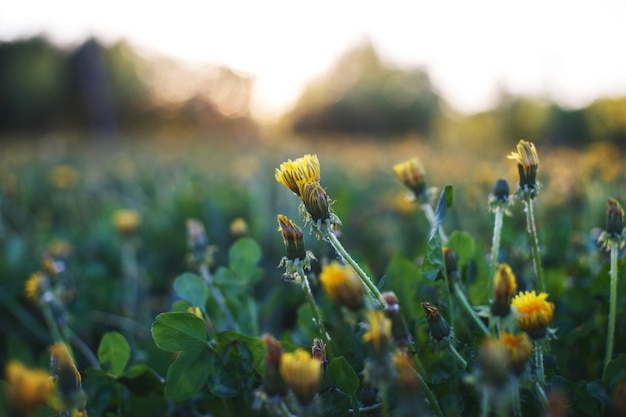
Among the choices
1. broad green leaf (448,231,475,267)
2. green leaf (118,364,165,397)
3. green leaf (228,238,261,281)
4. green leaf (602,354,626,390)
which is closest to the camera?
green leaf (602,354,626,390)

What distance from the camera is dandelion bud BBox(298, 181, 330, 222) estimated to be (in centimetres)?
90

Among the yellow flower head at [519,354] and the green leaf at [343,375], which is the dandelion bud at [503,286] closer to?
the yellow flower head at [519,354]

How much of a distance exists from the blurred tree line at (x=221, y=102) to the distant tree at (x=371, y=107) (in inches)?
1.8

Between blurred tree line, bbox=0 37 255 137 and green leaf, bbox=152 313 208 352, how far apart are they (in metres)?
26.6

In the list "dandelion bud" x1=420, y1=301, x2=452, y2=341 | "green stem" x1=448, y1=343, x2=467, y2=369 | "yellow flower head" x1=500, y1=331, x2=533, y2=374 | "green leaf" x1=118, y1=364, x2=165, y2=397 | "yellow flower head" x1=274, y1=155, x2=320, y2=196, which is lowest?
"green leaf" x1=118, y1=364, x2=165, y2=397

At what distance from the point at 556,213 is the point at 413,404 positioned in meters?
Answer: 2.02

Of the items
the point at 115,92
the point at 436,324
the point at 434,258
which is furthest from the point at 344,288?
the point at 115,92

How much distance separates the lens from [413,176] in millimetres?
1304

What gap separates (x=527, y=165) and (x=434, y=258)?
25cm

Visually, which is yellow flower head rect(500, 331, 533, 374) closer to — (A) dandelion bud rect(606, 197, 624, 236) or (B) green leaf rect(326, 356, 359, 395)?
(B) green leaf rect(326, 356, 359, 395)

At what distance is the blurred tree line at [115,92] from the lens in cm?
3150

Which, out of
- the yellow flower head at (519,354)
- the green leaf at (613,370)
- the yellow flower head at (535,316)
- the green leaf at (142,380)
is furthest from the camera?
the green leaf at (142,380)

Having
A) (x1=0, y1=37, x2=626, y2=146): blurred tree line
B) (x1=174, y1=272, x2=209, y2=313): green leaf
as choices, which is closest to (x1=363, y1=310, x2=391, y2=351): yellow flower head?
(x1=174, y1=272, x2=209, y2=313): green leaf

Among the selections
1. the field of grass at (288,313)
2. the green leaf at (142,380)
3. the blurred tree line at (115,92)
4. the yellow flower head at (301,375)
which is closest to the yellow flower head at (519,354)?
the field of grass at (288,313)
